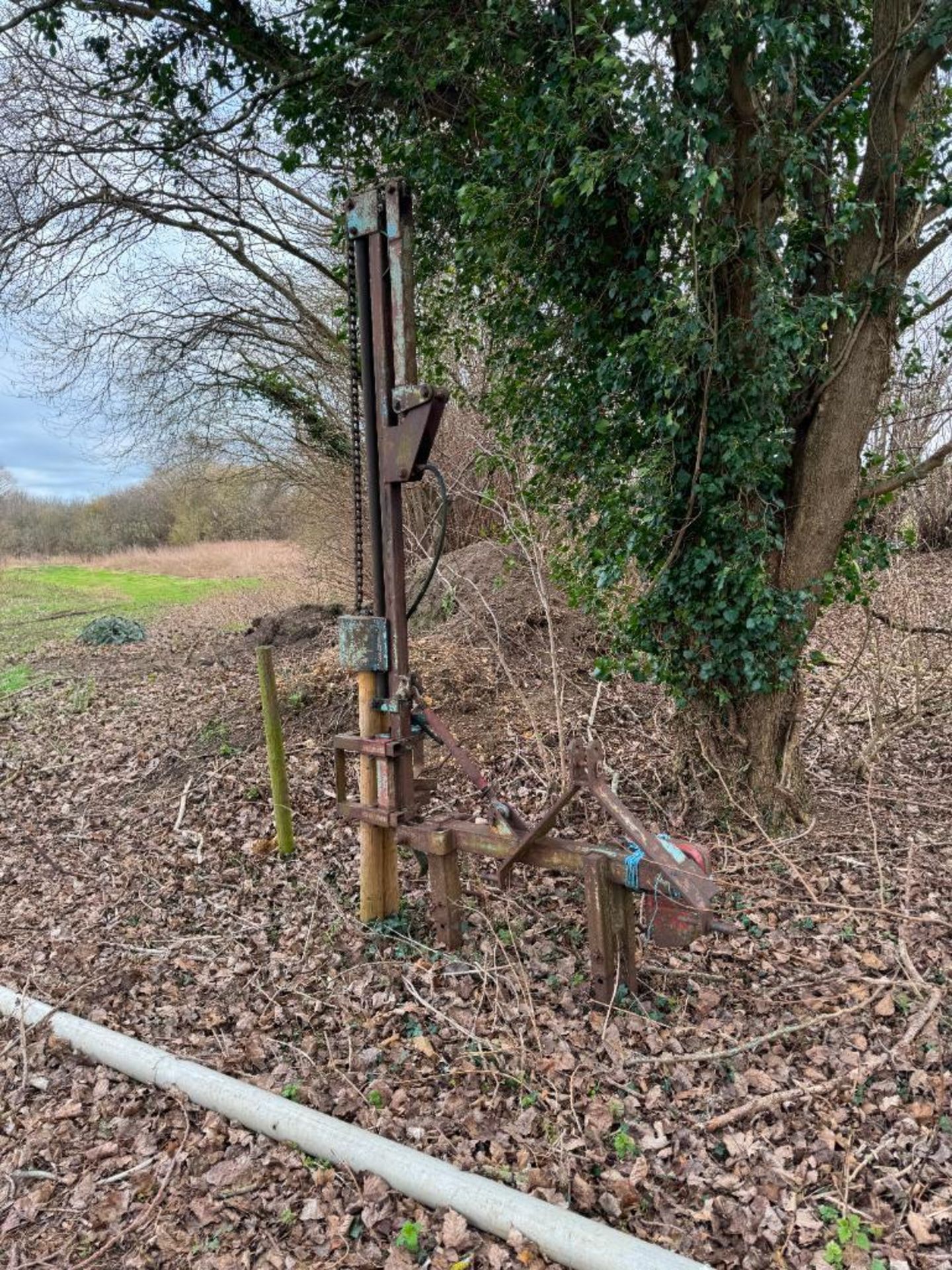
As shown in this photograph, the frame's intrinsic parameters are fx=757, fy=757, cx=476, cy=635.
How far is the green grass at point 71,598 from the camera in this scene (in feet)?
40.3

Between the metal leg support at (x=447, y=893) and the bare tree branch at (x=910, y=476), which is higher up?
the bare tree branch at (x=910, y=476)

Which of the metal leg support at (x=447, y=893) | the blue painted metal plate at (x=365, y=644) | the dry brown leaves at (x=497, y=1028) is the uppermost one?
the blue painted metal plate at (x=365, y=644)

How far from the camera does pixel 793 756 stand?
4457 mm

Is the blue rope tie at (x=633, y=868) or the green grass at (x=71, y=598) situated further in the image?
the green grass at (x=71, y=598)

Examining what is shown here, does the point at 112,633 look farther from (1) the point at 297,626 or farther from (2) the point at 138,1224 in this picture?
(2) the point at 138,1224

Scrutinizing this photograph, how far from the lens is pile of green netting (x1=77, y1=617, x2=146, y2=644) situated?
11.1 meters

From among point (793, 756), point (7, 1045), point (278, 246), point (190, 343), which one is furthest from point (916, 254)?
point (190, 343)

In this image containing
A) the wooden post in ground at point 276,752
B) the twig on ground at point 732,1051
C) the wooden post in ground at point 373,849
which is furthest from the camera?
the wooden post in ground at point 276,752

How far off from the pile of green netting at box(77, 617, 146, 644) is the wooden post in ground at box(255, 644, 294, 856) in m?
7.26

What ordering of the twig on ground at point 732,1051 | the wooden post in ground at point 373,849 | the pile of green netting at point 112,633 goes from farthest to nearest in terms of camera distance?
the pile of green netting at point 112,633 → the wooden post in ground at point 373,849 → the twig on ground at point 732,1051

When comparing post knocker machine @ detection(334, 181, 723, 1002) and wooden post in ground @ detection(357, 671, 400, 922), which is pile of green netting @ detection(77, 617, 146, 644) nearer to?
wooden post in ground @ detection(357, 671, 400, 922)

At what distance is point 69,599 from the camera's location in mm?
18594

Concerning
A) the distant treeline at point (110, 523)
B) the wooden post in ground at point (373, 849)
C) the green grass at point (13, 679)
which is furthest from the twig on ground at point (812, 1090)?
the distant treeline at point (110, 523)

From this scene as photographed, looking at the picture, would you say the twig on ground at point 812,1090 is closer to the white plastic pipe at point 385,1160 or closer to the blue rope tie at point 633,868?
the white plastic pipe at point 385,1160
